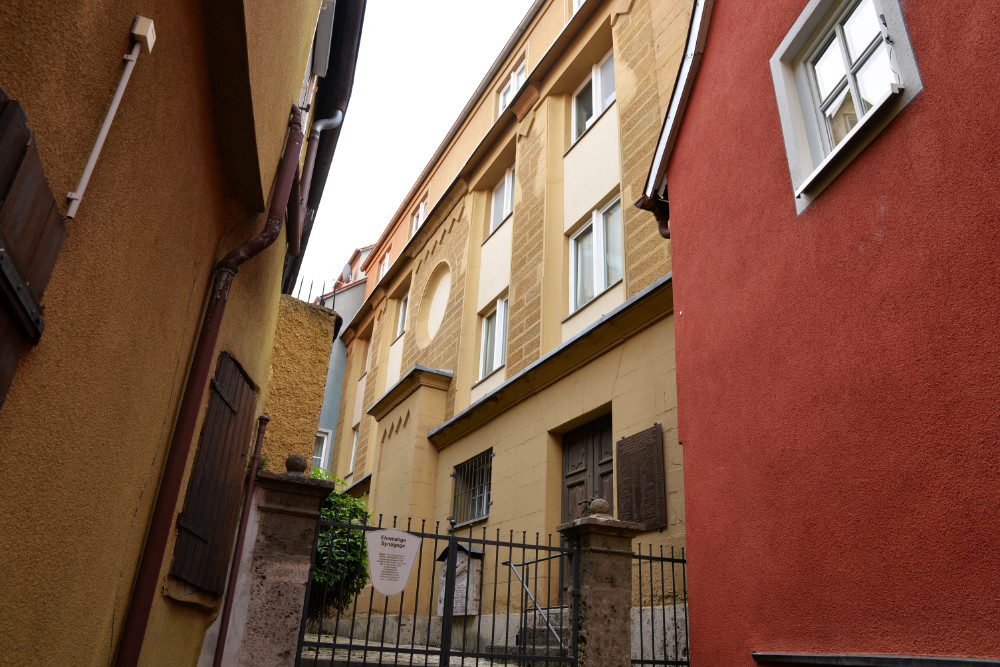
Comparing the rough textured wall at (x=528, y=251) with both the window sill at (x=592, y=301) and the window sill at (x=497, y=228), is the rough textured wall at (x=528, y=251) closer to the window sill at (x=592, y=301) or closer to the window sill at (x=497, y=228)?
the window sill at (x=497, y=228)

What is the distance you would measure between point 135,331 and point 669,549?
236 inches

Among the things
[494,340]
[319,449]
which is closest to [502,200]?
[494,340]

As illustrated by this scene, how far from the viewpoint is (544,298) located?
12.2 m

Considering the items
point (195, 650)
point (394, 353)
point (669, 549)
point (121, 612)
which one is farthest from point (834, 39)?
point (394, 353)

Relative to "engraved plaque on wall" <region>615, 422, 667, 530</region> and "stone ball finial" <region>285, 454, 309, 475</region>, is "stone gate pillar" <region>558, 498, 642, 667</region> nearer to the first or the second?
"engraved plaque on wall" <region>615, 422, 667, 530</region>

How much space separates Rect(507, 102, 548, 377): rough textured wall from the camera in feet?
40.9

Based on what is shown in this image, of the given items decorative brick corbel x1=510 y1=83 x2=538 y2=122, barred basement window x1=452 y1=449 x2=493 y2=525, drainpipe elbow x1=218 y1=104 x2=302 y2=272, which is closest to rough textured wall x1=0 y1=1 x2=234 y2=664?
drainpipe elbow x1=218 y1=104 x2=302 y2=272

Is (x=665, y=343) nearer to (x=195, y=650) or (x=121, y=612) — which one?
(x=195, y=650)

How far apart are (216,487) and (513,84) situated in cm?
1445

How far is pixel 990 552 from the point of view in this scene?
333cm

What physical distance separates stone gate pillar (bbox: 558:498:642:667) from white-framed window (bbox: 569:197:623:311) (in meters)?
4.63

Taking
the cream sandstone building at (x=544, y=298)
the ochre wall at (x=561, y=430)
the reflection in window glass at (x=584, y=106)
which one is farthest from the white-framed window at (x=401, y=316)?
the reflection in window glass at (x=584, y=106)

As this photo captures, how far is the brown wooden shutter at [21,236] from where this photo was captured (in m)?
1.80

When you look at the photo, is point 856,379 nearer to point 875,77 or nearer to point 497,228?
point 875,77
